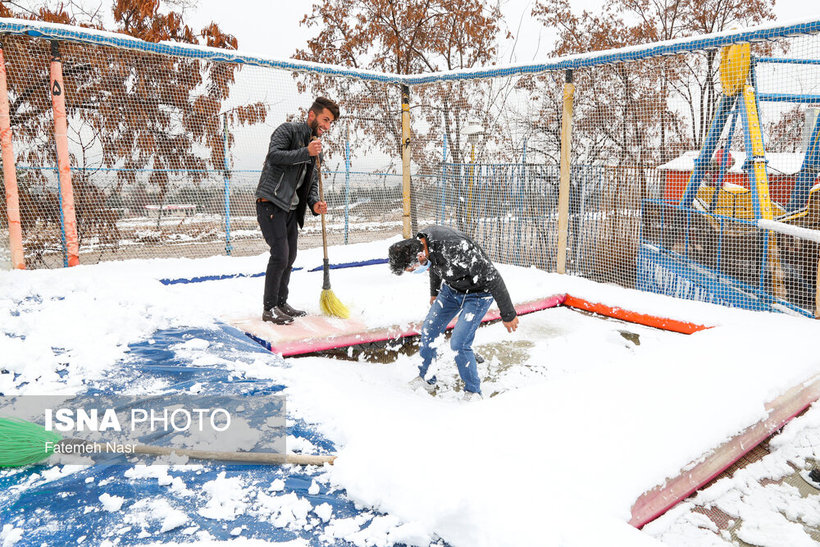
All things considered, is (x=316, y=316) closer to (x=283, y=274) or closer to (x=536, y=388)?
(x=283, y=274)

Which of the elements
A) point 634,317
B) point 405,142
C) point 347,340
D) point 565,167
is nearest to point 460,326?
point 347,340

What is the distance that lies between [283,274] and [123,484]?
261cm

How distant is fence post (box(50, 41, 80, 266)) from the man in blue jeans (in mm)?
3712

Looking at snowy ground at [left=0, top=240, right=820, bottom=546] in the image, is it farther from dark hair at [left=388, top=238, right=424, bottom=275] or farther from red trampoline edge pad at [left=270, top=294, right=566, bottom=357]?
dark hair at [left=388, top=238, right=424, bottom=275]

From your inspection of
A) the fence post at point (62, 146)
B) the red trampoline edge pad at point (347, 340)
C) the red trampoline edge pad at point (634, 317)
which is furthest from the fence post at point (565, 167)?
the fence post at point (62, 146)

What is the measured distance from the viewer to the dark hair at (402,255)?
3.37 metres

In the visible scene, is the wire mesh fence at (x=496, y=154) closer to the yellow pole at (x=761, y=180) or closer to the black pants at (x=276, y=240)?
the yellow pole at (x=761, y=180)

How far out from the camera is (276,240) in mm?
4082

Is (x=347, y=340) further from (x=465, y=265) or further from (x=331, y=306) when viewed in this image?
(x=465, y=265)

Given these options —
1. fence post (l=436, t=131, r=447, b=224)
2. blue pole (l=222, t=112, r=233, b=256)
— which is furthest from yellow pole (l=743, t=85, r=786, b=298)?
blue pole (l=222, t=112, r=233, b=256)

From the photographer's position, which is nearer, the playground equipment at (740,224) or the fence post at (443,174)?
the playground equipment at (740,224)

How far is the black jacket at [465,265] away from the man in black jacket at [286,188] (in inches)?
45.3

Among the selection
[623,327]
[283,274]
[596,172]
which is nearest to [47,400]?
[283,274]

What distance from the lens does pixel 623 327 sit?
504 centimetres
